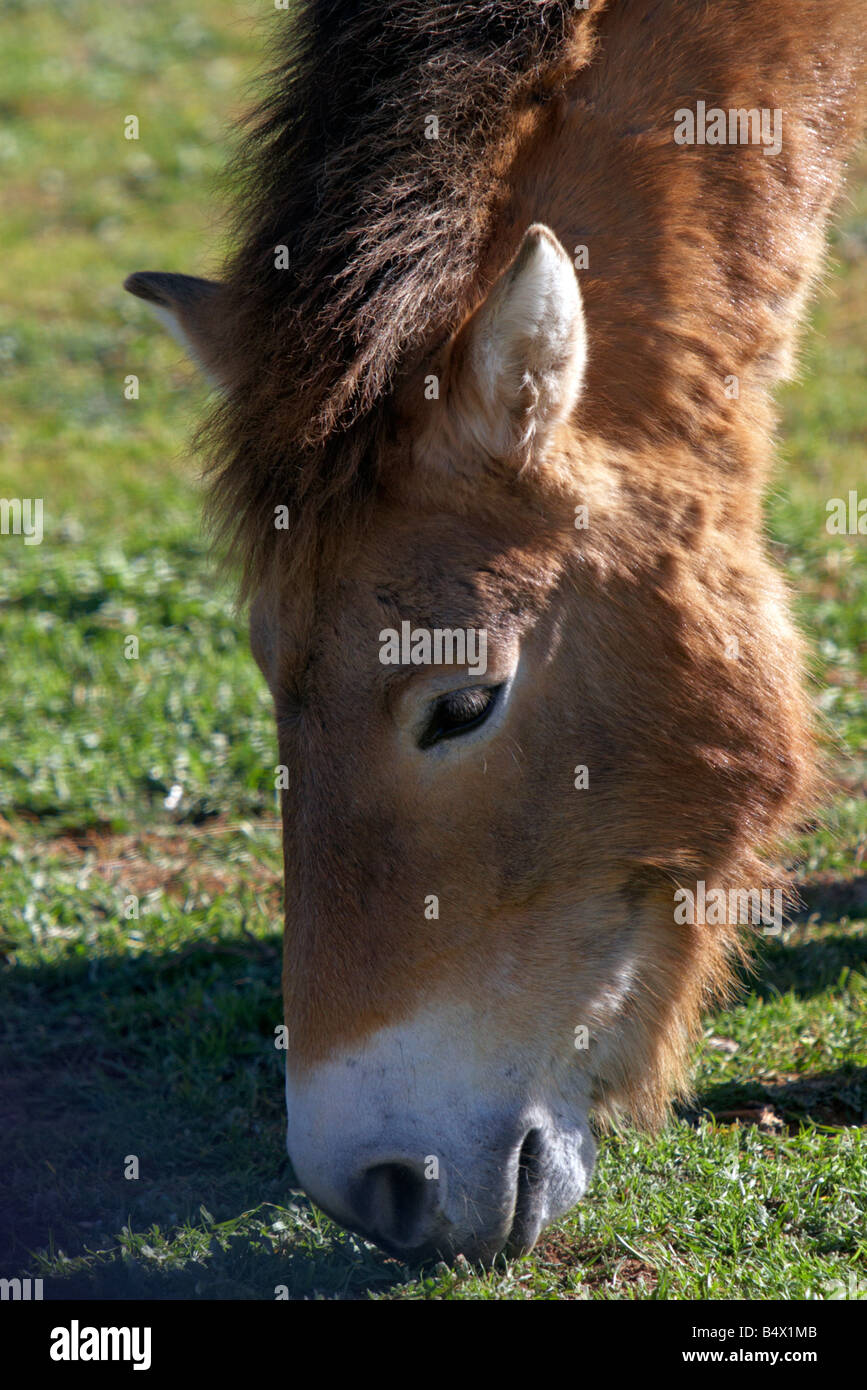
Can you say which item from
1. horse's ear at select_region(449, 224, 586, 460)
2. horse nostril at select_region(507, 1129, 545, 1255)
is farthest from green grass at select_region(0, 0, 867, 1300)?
horse's ear at select_region(449, 224, 586, 460)

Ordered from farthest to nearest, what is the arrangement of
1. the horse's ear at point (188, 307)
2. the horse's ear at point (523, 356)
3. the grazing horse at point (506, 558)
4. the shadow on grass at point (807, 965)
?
the shadow on grass at point (807, 965)
the horse's ear at point (188, 307)
the grazing horse at point (506, 558)
the horse's ear at point (523, 356)

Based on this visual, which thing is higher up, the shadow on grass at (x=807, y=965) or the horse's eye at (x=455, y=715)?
the horse's eye at (x=455, y=715)

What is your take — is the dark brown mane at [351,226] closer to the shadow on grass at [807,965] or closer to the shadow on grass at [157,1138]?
the shadow on grass at [157,1138]

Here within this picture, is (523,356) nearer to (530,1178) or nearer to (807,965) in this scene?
(530,1178)

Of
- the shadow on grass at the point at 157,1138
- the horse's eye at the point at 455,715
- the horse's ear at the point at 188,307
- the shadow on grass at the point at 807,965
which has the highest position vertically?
the horse's ear at the point at 188,307

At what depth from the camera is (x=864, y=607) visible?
5902 millimetres

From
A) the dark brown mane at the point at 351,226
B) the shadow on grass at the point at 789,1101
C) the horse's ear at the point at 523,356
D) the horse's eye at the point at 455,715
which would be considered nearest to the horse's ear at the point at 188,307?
the dark brown mane at the point at 351,226

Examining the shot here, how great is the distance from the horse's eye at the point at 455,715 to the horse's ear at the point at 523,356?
0.48 m

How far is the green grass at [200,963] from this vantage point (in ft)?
9.62

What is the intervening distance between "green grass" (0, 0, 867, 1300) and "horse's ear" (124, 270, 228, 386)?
0.27 meters
